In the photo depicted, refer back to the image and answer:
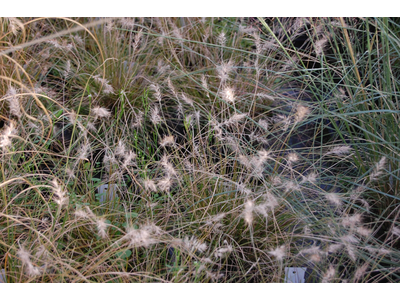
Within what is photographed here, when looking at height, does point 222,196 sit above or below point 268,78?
below

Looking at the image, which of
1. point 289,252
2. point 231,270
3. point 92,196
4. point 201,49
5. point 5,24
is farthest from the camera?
point 201,49

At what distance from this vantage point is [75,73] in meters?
2.07

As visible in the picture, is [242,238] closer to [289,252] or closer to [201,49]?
[289,252]

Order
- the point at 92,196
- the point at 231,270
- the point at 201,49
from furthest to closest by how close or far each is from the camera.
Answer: the point at 201,49
the point at 92,196
the point at 231,270

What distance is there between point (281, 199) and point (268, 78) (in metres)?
1.02

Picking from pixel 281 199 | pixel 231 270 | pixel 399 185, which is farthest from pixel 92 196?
pixel 399 185

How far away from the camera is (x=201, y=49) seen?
225 cm

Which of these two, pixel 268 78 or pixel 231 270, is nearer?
pixel 231 270

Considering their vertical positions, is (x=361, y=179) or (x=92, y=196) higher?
(x=361, y=179)

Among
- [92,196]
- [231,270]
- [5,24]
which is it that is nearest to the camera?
[231,270]

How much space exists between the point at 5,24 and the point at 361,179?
2.23 m

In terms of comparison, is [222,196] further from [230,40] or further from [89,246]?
[230,40]

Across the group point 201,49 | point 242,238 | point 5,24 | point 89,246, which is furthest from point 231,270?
point 5,24

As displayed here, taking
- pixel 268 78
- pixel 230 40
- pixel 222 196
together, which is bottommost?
pixel 222 196
